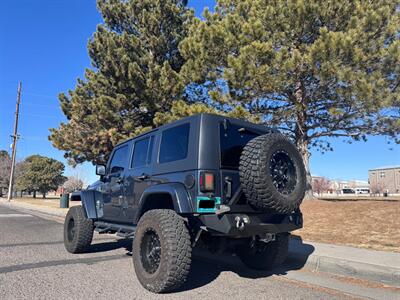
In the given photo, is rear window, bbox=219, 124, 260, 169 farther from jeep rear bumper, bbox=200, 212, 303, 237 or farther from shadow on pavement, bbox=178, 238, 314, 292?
shadow on pavement, bbox=178, 238, 314, 292

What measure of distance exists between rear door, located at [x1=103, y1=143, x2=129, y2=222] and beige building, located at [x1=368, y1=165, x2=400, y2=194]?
328 feet

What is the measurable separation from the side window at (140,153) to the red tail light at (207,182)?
156 cm

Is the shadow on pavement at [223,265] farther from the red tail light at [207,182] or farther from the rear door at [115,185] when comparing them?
the red tail light at [207,182]

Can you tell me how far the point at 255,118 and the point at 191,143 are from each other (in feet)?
29.9

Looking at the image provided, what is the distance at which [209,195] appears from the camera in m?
4.66

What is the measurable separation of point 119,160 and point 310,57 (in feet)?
24.4

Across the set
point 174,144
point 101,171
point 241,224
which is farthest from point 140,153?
point 241,224

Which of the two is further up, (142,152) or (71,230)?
(142,152)

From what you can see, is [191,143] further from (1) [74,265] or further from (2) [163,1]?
(2) [163,1]

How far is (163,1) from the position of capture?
68.5 feet

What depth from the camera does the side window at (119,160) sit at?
6787mm

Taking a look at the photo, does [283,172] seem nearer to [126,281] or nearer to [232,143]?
[232,143]

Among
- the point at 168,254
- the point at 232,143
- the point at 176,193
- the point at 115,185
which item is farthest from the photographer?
the point at 115,185

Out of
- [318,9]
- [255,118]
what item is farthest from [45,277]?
[318,9]
